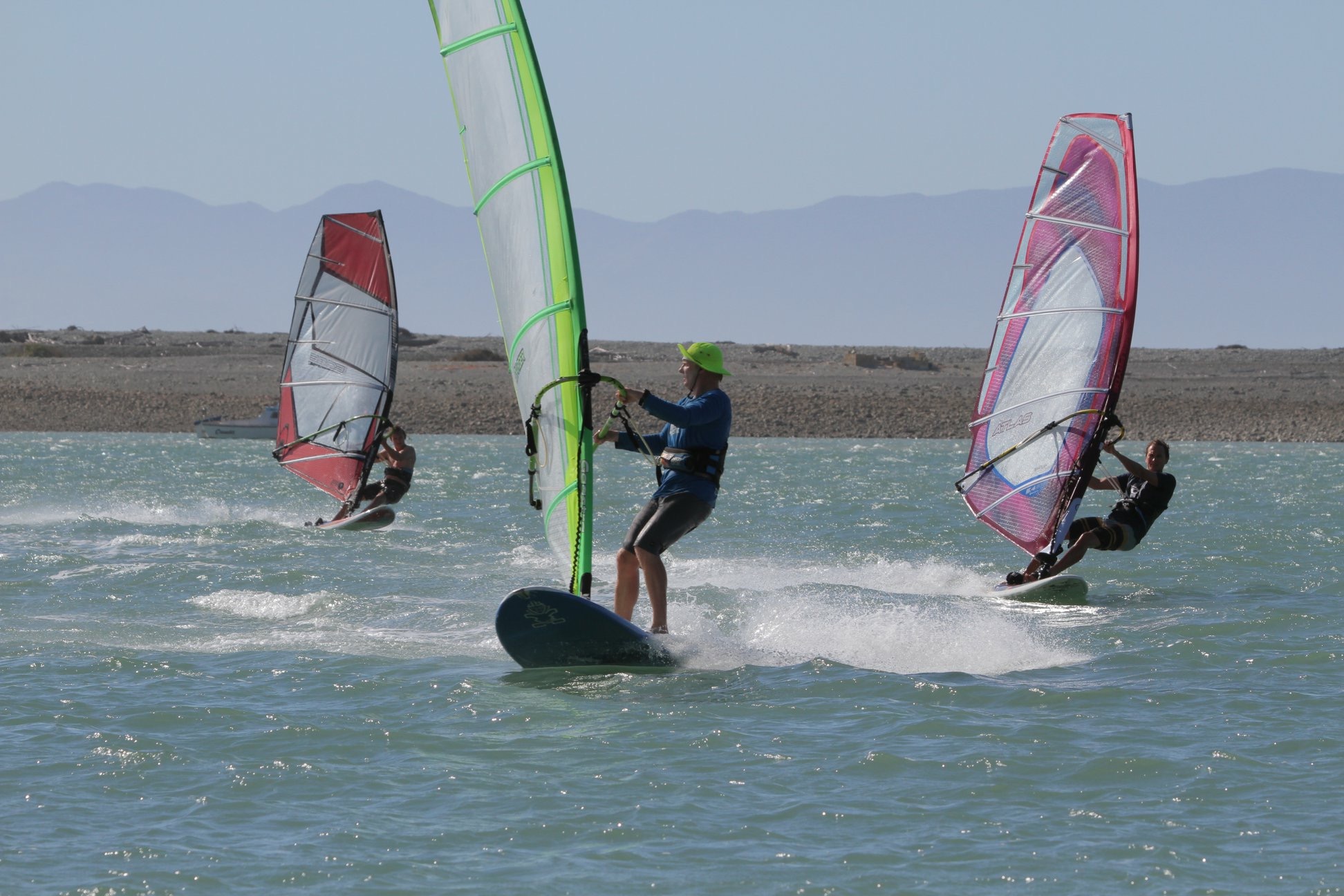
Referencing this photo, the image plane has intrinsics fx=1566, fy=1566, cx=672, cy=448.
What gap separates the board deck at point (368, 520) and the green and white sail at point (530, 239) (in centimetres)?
796

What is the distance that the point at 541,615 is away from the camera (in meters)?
7.88

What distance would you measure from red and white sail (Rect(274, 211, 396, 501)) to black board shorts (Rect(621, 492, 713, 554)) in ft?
28.9

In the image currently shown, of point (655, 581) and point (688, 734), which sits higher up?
point (655, 581)

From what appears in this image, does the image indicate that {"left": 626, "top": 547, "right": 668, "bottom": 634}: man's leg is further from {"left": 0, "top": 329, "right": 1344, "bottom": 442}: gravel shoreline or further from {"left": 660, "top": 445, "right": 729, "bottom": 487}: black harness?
{"left": 0, "top": 329, "right": 1344, "bottom": 442}: gravel shoreline

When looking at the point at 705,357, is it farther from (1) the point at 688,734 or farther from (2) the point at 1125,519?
(2) the point at 1125,519

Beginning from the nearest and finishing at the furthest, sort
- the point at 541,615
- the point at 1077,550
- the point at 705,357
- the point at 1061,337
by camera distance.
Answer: the point at 541,615 → the point at 705,357 → the point at 1077,550 → the point at 1061,337

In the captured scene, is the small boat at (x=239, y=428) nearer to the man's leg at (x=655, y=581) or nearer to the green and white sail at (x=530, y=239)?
the green and white sail at (x=530, y=239)

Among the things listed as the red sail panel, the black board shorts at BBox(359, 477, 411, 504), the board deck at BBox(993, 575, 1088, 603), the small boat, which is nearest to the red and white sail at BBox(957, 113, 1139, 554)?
the board deck at BBox(993, 575, 1088, 603)

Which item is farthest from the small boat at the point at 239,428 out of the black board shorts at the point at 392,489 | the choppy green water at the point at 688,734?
the choppy green water at the point at 688,734

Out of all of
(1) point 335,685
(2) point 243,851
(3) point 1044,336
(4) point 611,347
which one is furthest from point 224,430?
(4) point 611,347

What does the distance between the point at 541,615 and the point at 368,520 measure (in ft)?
27.6

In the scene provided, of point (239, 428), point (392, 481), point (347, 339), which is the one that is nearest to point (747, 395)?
point (239, 428)

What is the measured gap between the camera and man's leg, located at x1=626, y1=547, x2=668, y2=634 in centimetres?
803

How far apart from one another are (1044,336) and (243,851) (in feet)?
27.8
